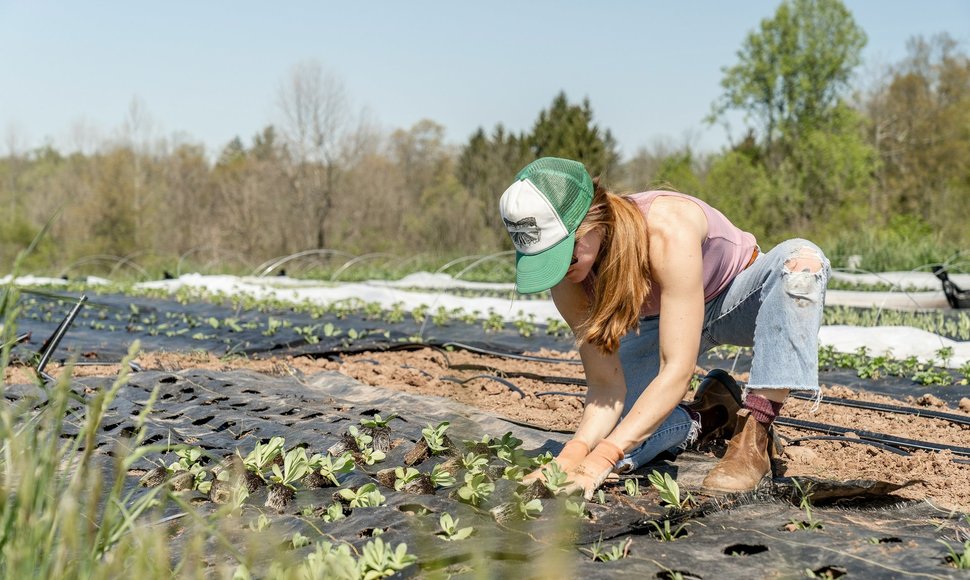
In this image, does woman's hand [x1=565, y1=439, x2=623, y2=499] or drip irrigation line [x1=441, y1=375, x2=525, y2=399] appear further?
drip irrigation line [x1=441, y1=375, x2=525, y2=399]

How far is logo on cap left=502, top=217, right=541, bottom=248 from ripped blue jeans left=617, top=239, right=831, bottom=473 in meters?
0.81

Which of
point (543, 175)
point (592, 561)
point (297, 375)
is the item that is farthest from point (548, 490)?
point (297, 375)

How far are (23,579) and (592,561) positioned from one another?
113 cm

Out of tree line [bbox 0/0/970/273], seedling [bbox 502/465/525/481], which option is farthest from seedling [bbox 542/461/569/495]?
tree line [bbox 0/0/970/273]

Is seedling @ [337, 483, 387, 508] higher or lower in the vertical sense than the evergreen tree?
lower

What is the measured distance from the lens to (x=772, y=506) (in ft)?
7.39

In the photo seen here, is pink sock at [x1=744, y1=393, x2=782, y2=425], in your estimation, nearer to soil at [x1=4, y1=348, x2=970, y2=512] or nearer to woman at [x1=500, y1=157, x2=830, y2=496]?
woman at [x1=500, y1=157, x2=830, y2=496]

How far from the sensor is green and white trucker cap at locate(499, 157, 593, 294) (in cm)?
222

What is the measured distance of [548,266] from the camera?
224 cm

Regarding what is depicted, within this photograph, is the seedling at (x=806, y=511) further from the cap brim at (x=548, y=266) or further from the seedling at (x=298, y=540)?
the seedling at (x=298, y=540)

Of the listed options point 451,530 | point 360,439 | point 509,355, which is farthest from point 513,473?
point 509,355

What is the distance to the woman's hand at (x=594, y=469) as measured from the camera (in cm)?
221

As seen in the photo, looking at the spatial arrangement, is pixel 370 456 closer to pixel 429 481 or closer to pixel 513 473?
pixel 429 481

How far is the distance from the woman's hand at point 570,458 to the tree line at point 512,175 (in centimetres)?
1647
